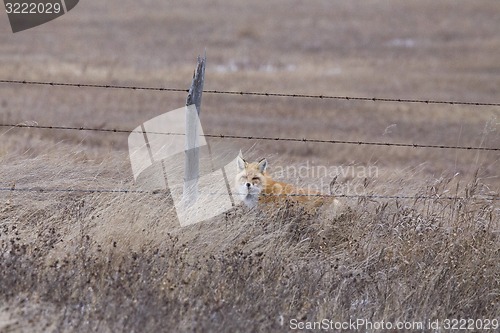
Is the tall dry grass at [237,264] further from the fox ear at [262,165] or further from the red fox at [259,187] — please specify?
the fox ear at [262,165]

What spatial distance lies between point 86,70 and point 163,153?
21961 mm

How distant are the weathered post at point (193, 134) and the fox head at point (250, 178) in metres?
1.41

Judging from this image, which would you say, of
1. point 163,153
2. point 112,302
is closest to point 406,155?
point 163,153

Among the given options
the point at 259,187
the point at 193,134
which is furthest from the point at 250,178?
the point at 193,134

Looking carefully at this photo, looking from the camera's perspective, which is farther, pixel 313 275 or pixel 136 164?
pixel 136 164

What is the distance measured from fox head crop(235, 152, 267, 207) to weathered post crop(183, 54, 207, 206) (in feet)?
4.63

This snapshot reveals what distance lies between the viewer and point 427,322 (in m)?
6.17

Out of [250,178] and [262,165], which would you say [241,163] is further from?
[262,165]

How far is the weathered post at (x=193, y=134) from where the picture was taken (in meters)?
7.18

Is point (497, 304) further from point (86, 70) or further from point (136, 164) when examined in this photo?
point (86, 70)

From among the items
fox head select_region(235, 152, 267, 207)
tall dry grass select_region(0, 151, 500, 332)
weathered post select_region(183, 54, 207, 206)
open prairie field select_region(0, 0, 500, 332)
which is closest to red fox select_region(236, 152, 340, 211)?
fox head select_region(235, 152, 267, 207)

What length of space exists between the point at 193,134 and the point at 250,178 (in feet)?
6.14

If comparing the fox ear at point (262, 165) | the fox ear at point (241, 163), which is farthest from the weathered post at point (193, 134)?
the fox ear at point (241, 163)

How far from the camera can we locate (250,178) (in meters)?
8.98
